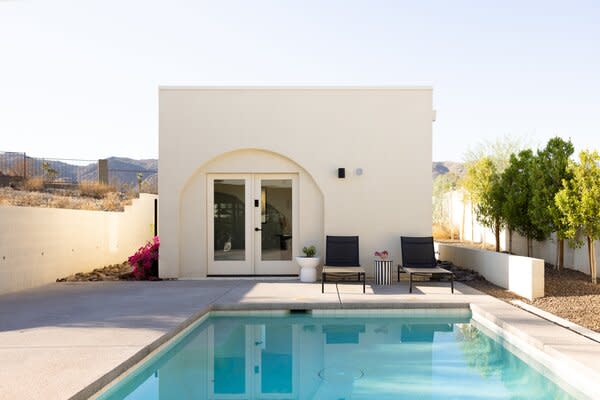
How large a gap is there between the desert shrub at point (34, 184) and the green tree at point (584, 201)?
59.2ft

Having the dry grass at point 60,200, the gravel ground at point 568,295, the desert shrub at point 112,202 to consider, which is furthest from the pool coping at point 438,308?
the desert shrub at point 112,202

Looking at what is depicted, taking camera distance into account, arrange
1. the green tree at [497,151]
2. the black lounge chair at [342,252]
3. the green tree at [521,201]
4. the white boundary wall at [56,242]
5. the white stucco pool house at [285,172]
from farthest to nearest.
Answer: the green tree at [497,151]
the green tree at [521,201]
the white stucco pool house at [285,172]
the black lounge chair at [342,252]
the white boundary wall at [56,242]

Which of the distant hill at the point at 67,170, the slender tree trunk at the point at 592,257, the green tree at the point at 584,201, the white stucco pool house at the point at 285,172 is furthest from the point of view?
the distant hill at the point at 67,170

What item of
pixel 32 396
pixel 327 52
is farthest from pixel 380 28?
pixel 32 396

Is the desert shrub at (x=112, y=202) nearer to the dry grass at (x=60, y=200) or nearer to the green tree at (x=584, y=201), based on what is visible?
the dry grass at (x=60, y=200)

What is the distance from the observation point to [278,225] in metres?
11.0

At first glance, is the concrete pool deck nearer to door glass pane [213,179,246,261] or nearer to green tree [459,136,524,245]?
door glass pane [213,179,246,261]

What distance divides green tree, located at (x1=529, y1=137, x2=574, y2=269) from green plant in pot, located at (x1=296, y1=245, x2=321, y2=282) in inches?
178

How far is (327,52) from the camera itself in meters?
Answer: 14.9

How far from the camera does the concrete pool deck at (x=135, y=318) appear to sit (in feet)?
14.3

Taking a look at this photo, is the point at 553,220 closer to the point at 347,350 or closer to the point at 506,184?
the point at 506,184

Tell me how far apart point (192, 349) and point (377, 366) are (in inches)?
85.4

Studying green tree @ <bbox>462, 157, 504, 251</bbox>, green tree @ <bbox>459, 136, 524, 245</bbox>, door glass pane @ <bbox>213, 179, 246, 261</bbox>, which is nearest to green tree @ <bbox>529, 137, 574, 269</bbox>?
green tree @ <bbox>462, 157, 504, 251</bbox>

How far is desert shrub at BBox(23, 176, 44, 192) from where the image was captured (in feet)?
62.8
